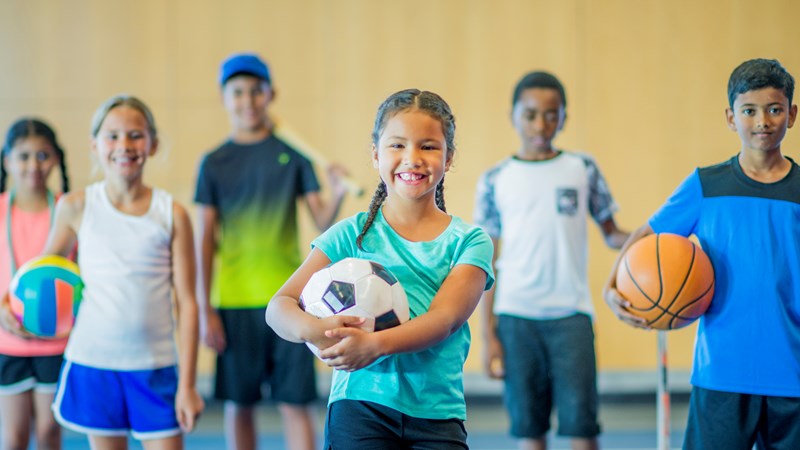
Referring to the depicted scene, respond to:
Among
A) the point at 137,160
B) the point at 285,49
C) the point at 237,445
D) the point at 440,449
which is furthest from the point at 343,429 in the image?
the point at 285,49

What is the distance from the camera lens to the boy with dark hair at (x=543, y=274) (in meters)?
3.50

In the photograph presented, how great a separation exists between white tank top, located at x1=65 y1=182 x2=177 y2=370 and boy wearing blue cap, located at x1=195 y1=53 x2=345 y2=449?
2.32ft

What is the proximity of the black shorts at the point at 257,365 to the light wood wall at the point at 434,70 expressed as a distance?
94.6 inches

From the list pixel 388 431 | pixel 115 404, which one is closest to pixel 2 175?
pixel 115 404

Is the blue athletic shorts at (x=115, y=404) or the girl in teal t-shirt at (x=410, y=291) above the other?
the girl in teal t-shirt at (x=410, y=291)

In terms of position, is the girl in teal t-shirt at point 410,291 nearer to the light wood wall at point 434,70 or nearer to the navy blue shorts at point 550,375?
the navy blue shorts at point 550,375

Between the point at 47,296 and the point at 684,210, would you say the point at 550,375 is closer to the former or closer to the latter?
the point at 684,210

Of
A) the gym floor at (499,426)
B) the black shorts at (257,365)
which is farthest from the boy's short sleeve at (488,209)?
the gym floor at (499,426)

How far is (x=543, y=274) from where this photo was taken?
3584 millimetres

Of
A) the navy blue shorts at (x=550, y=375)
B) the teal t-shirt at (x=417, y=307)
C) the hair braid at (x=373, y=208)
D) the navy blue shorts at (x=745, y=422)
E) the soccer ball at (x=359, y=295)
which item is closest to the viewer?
the soccer ball at (x=359, y=295)

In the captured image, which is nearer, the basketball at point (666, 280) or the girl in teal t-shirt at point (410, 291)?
the girl in teal t-shirt at point (410, 291)

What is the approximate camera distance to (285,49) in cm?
627

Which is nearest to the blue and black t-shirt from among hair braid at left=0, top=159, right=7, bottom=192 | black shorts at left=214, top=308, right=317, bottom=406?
black shorts at left=214, top=308, right=317, bottom=406

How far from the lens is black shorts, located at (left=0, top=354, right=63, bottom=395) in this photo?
3.56 meters
